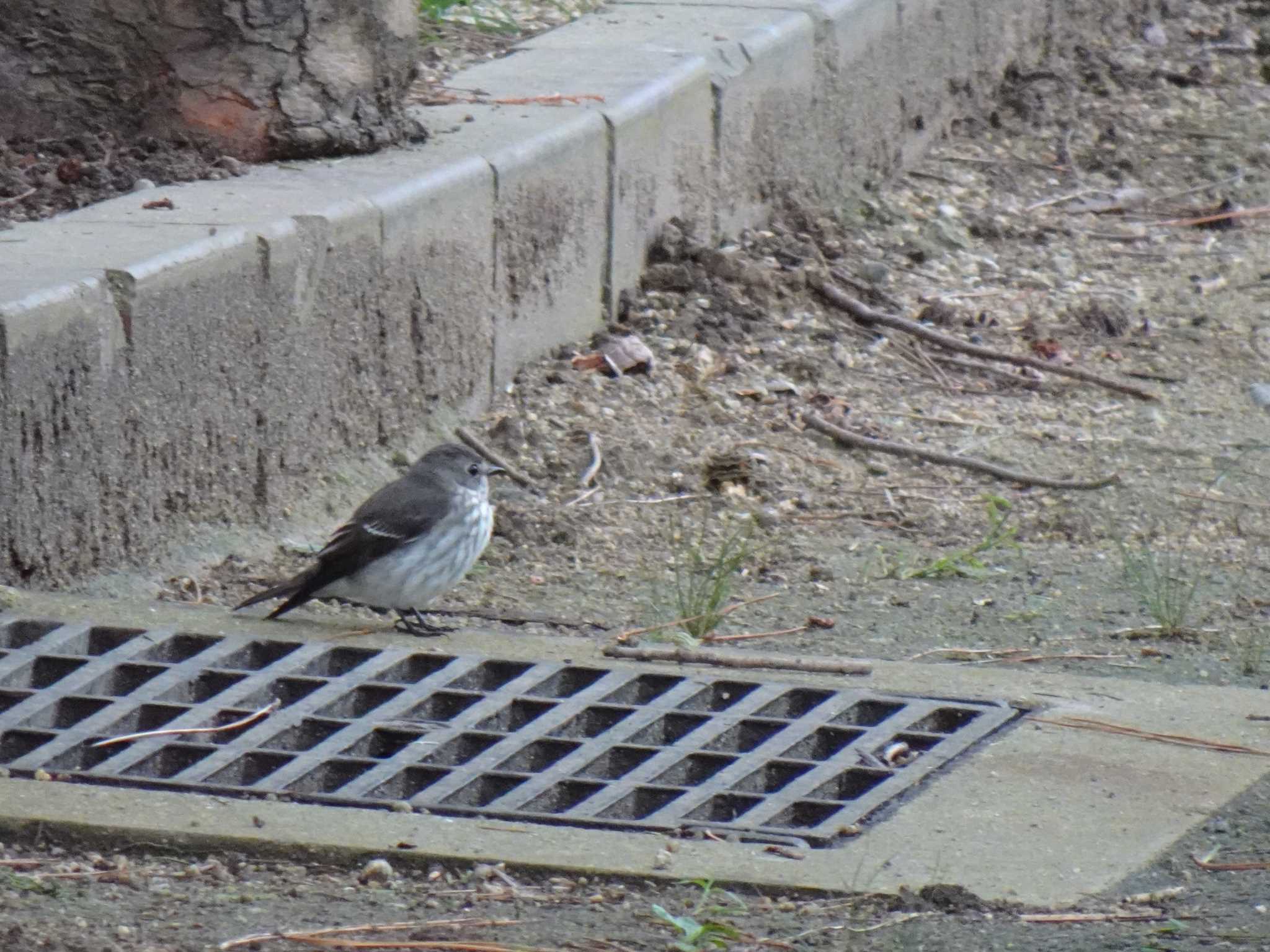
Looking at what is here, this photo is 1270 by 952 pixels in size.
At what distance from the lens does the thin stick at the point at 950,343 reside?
263 inches

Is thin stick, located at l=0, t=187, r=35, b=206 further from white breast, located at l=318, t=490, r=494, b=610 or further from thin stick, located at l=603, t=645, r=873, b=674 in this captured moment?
thin stick, located at l=603, t=645, r=873, b=674

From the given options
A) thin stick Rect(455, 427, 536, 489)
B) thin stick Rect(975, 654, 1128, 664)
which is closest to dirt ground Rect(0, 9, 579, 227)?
thin stick Rect(455, 427, 536, 489)

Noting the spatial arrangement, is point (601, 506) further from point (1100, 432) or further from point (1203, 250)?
point (1203, 250)

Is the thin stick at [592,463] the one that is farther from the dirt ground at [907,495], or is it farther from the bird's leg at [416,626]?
the bird's leg at [416,626]

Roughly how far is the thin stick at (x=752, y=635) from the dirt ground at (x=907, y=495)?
0.06 ft

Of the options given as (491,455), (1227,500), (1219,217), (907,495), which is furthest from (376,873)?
(1219,217)

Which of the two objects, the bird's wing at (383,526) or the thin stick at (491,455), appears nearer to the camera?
the bird's wing at (383,526)

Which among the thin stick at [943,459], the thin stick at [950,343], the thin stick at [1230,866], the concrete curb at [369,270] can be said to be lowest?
the thin stick at [943,459]

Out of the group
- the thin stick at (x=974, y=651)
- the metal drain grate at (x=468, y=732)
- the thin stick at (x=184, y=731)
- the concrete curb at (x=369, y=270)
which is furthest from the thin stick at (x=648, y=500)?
the thin stick at (x=184, y=731)

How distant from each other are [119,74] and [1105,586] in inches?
111

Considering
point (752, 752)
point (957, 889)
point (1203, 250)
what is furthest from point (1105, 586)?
point (1203, 250)

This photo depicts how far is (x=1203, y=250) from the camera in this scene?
8.17 m

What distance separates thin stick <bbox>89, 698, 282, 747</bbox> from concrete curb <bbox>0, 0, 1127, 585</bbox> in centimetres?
83

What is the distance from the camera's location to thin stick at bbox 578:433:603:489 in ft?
18.6
